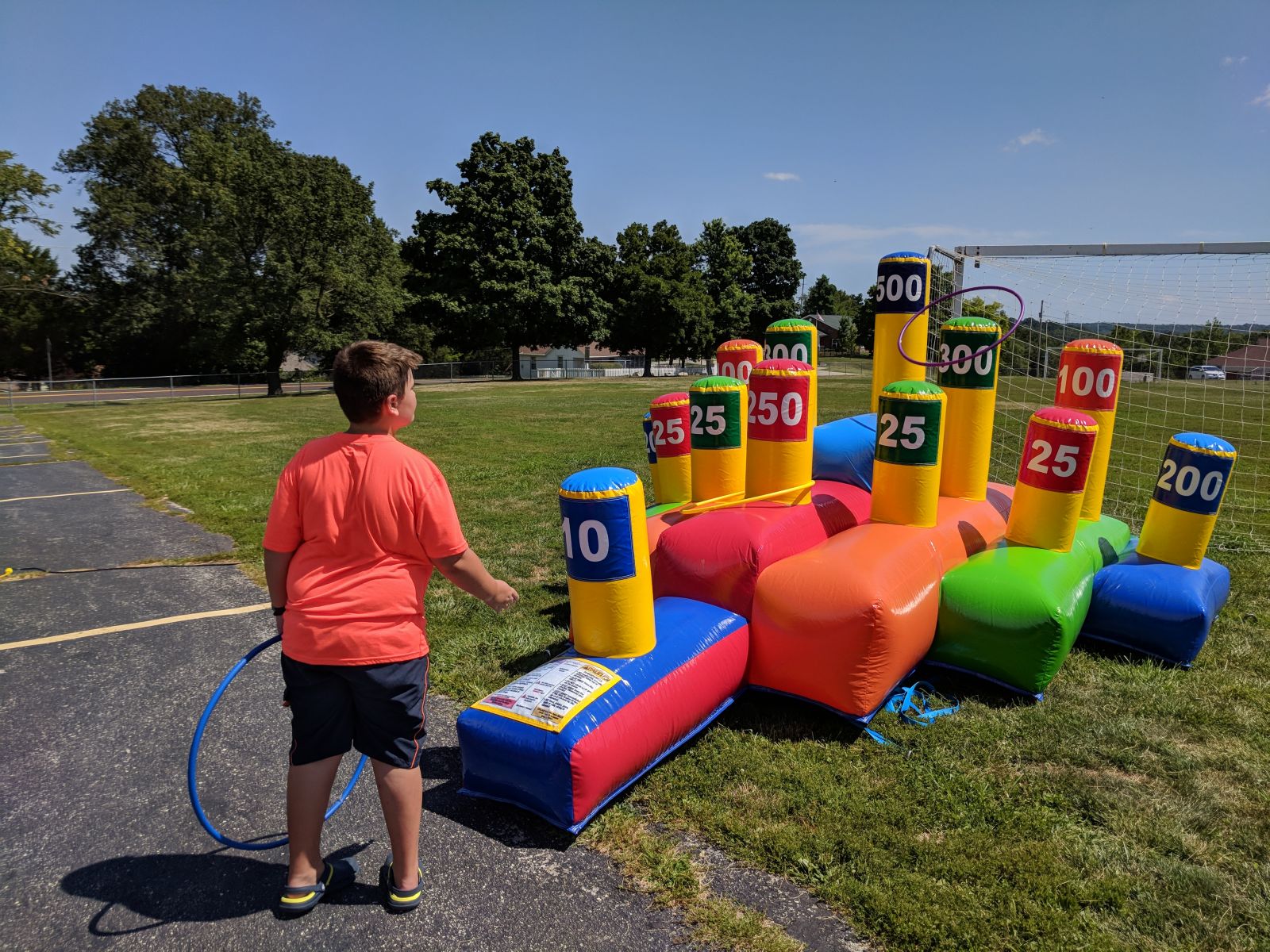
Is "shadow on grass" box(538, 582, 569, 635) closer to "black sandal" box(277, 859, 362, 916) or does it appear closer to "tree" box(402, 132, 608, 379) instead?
"black sandal" box(277, 859, 362, 916)

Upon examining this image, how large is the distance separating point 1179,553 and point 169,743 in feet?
20.9

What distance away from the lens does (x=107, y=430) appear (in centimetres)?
1994

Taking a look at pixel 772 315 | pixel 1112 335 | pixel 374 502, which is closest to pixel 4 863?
pixel 374 502

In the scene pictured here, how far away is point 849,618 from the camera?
3699 mm

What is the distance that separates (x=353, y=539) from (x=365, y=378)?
54 cm

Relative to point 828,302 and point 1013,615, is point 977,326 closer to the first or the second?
point 1013,615

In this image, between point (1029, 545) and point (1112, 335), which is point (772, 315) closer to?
point (1112, 335)

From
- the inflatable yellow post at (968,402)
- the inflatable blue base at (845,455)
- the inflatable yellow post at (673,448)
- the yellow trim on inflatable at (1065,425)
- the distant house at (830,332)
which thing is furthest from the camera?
the distant house at (830,332)

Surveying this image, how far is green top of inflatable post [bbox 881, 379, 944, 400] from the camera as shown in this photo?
4457 mm

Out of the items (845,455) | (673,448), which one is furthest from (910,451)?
(673,448)

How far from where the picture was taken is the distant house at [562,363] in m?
54.5

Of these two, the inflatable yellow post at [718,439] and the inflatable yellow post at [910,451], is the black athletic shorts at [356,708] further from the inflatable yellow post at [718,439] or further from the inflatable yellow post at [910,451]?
the inflatable yellow post at [910,451]

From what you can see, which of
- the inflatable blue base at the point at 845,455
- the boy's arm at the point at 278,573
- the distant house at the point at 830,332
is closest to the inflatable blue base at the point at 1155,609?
the inflatable blue base at the point at 845,455

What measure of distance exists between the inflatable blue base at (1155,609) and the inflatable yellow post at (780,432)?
210 cm
